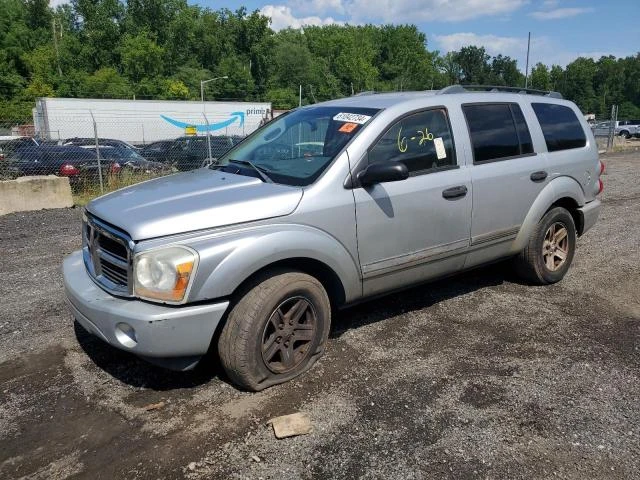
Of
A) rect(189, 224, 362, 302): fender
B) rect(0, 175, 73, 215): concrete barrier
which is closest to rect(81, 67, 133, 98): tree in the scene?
rect(0, 175, 73, 215): concrete barrier

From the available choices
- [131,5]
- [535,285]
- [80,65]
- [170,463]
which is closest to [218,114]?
[535,285]

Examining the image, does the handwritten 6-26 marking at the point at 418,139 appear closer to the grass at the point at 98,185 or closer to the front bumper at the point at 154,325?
the front bumper at the point at 154,325

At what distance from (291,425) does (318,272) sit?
1.07 meters

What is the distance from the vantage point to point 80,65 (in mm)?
65562

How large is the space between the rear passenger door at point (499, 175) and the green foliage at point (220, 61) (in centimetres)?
4232

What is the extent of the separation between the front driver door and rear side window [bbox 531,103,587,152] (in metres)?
1.35

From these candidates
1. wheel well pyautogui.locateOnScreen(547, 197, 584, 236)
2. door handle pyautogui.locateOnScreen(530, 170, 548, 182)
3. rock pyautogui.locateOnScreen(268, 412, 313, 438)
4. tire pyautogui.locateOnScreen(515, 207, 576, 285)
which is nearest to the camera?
rock pyautogui.locateOnScreen(268, 412, 313, 438)

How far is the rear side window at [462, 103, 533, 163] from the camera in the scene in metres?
4.52

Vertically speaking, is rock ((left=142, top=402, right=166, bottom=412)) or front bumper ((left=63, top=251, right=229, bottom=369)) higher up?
front bumper ((left=63, top=251, right=229, bottom=369))

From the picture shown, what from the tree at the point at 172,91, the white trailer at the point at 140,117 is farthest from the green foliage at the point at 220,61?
the white trailer at the point at 140,117

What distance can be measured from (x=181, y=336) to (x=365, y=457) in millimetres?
1213

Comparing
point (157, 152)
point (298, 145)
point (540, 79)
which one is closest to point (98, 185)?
point (157, 152)

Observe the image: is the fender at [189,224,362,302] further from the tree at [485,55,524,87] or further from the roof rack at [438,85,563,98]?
the tree at [485,55,524,87]

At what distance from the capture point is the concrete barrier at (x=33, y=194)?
9.59 m
